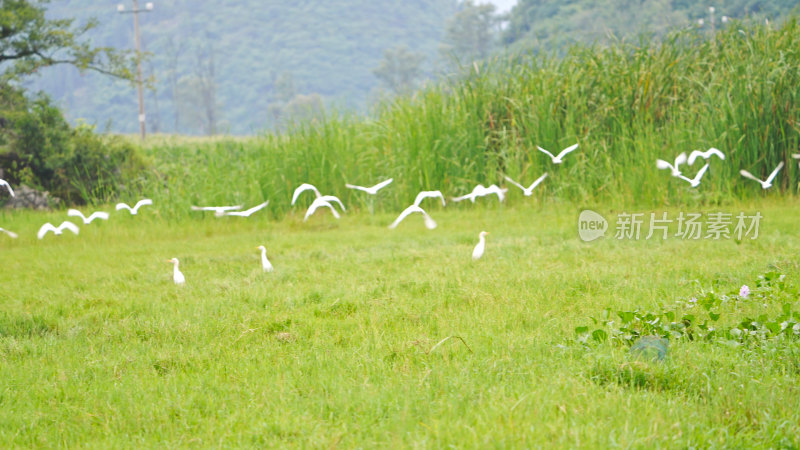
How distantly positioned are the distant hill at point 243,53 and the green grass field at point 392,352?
6489 centimetres

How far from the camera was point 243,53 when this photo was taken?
9700 centimetres

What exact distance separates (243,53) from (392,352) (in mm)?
98143

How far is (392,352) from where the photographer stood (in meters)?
3.83

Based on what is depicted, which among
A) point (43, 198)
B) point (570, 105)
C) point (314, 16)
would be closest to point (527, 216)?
point (570, 105)

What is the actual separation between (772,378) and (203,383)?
2548 millimetres

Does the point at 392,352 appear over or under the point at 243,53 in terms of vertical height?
under

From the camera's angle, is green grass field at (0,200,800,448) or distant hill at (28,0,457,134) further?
distant hill at (28,0,457,134)

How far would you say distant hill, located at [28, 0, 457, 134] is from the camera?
3142 inches

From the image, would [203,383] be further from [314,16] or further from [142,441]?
[314,16]

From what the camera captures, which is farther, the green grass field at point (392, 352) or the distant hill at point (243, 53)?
the distant hill at point (243, 53)

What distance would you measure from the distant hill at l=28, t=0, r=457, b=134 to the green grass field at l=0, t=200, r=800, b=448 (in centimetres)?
6489

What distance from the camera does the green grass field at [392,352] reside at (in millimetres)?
2898

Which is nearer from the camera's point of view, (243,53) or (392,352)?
(392,352)

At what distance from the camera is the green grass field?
290 centimetres
